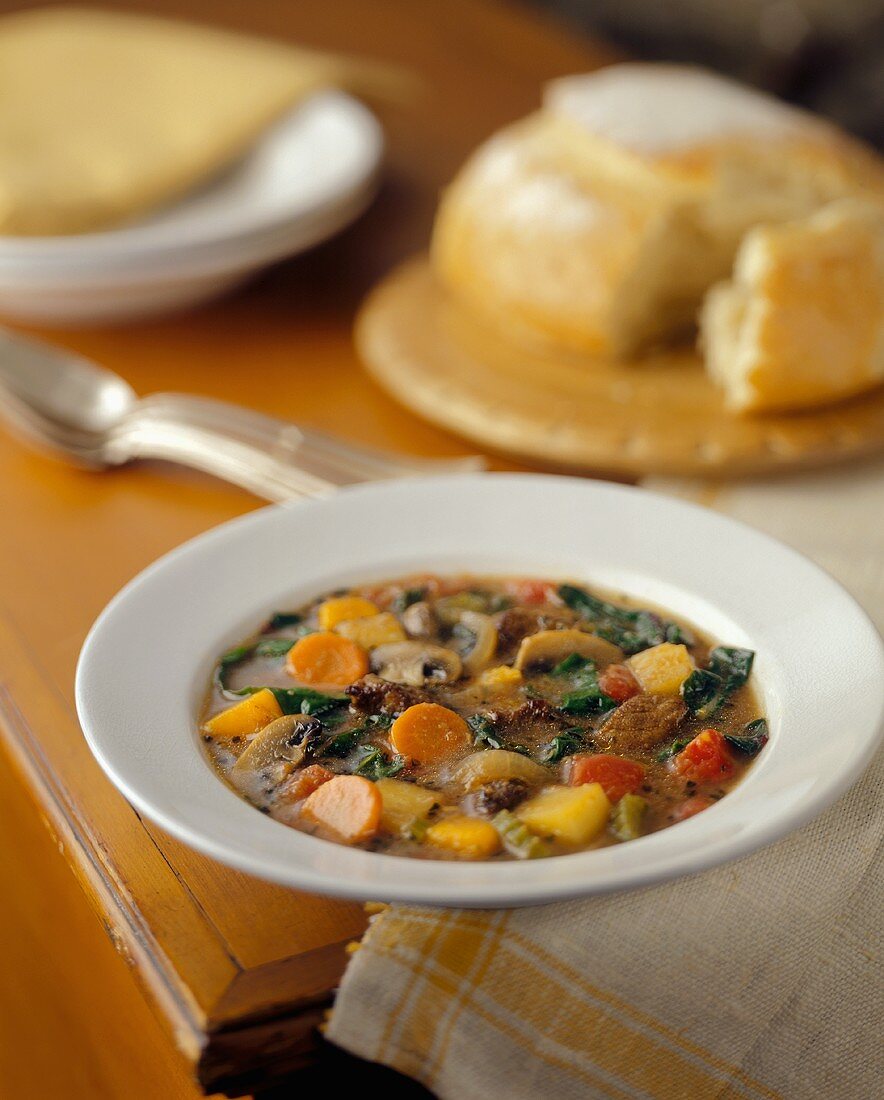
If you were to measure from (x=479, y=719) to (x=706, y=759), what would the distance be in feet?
0.87

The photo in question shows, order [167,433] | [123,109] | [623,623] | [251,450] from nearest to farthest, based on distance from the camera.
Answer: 1. [623,623]
2. [251,450]
3. [167,433]
4. [123,109]

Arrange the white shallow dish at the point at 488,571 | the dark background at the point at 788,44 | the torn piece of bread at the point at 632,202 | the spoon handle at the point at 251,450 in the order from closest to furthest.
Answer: the white shallow dish at the point at 488,571, the spoon handle at the point at 251,450, the torn piece of bread at the point at 632,202, the dark background at the point at 788,44

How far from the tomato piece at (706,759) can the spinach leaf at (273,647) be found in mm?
521

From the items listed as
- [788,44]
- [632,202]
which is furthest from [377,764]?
[788,44]

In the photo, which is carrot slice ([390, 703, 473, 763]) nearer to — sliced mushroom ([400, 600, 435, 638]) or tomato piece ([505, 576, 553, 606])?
sliced mushroom ([400, 600, 435, 638])

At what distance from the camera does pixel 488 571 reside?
184cm

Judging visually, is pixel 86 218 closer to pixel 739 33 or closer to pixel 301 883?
pixel 301 883

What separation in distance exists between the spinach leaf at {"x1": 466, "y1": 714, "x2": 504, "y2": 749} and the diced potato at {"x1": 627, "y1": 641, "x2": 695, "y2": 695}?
203 millimetres

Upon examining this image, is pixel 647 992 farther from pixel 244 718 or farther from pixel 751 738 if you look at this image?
pixel 244 718

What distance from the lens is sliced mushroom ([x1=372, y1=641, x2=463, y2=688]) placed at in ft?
5.21

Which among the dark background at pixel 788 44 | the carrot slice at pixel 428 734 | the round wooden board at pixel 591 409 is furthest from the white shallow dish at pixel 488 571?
the dark background at pixel 788 44

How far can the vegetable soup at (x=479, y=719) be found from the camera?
1.33 metres

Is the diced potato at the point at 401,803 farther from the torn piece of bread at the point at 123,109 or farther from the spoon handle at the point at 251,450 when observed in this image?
the torn piece of bread at the point at 123,109

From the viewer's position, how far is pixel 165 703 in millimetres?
1477
